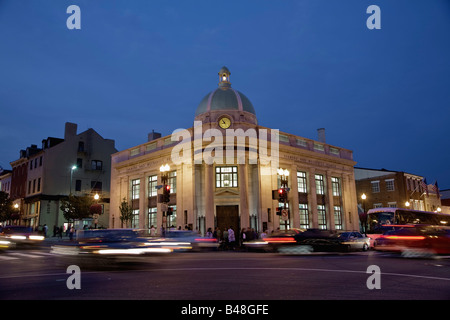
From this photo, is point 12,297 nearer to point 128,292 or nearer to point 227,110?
point 128,292

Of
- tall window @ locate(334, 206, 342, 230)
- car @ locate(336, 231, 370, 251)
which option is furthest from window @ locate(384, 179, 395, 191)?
car @ locate(336, 231, 370, 251)

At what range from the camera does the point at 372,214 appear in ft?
123

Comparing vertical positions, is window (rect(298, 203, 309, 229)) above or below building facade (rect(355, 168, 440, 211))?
below

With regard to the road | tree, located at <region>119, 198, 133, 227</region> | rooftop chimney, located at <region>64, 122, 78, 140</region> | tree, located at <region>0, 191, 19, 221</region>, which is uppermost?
rooftop chimney, located at <region>64, 122, 78, 140</region>

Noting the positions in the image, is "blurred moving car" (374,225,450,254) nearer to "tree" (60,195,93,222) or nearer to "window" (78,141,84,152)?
"tree" (60,195,93,222)

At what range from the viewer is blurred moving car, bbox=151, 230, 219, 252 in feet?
52.1

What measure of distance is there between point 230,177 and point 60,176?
29991 mm

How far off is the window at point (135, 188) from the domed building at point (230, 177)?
0.12m

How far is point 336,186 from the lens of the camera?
155 feet

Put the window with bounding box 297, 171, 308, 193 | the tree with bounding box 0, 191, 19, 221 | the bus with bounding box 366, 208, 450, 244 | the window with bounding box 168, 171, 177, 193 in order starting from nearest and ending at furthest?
the bus with bounding box 366, 208, 450, 244
the window with bounding box 168, 171, 177, 193
the window with bounding box 297, 171, 308, 193
the tree with bounding box 0, 191, 19, 221

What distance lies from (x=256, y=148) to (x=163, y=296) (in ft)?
98.9

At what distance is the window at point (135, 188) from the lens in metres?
44.5

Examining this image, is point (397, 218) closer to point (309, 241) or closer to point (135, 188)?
point (309, 241)

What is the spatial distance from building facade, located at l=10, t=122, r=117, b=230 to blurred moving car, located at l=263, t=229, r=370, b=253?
36183mm
